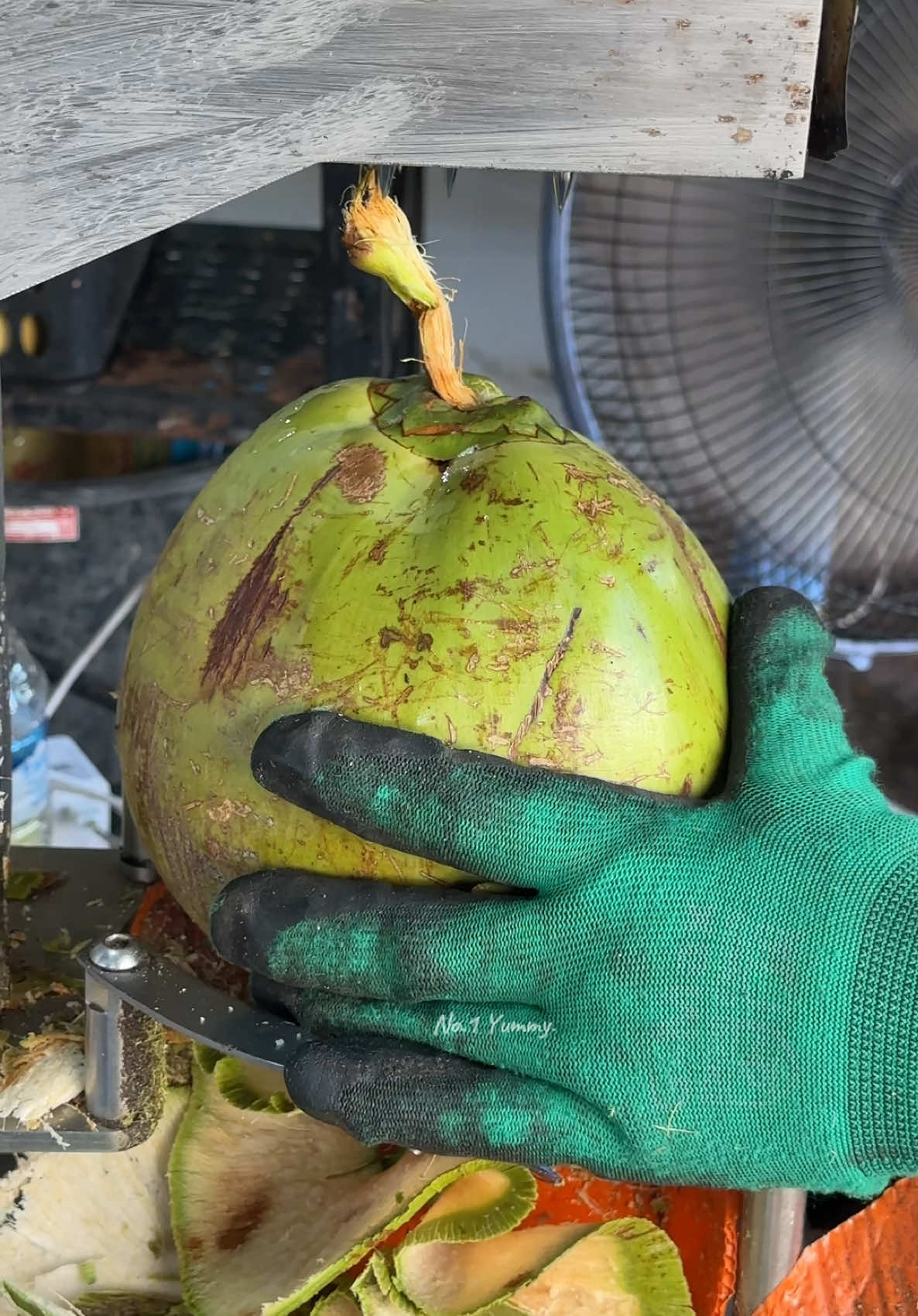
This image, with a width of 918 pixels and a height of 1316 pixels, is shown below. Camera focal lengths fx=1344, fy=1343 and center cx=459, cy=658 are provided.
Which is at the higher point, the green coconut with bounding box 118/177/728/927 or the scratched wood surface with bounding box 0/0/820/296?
the scratched wood surface with bounding box 0/0/820/296

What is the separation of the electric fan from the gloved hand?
870mm

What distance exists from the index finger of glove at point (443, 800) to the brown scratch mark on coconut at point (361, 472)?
0.57 feet

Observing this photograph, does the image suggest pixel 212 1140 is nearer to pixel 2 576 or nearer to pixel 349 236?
pixel 2 576

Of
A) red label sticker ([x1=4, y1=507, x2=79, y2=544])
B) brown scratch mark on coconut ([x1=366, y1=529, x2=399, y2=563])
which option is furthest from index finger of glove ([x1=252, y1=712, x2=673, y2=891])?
red label sticker ([x1=4, y1=507, x2=79, y2=544])

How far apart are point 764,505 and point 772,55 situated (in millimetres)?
1079

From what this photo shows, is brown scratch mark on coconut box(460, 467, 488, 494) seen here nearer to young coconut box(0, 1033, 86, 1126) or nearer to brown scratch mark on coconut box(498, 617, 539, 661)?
brown scratch mark on coconut box(498, 617, 539, 661)

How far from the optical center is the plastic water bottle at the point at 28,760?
1898 millimetres

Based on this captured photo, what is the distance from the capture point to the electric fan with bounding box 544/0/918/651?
140cm

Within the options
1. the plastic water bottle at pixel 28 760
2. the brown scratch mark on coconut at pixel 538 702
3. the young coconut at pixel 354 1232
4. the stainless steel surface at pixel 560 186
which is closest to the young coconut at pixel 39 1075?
the young coconut at pixel 354 1232

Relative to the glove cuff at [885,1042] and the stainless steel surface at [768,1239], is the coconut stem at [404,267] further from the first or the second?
the stainless steel surface at [768,1239]

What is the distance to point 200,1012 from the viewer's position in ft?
2.65

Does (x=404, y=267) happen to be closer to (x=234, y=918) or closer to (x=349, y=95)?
(x=349, y=95)

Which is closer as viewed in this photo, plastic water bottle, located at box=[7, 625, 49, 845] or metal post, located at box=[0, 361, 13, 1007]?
metal post, located at box=[0, 361, 13, 1007]

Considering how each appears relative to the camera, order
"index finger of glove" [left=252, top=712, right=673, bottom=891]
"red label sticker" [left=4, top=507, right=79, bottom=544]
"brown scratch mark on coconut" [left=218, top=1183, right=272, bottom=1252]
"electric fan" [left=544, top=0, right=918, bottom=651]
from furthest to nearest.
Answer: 1. "red label sticker" [left=4, top=507, right=79, bottom=544]
2. "electric fan" [left=544, top=0, right=918, bottom=651]
3. "brown scratch mark on coconut" [left=218, top=1183, right=272, bottom=1252]
4. "index finger of glove" [left=252, top=712, right=673, bottom=891]
